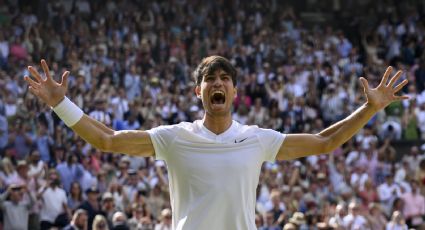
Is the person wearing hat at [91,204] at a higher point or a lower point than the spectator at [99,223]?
higher

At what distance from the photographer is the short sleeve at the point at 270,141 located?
564 centimetres

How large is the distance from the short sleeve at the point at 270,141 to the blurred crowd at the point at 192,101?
8102 mm

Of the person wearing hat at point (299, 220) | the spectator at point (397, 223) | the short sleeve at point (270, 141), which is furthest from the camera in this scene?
the spectator at point (397, 223)

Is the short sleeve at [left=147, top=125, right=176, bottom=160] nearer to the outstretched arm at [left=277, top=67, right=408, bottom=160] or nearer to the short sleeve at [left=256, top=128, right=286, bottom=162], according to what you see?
the short sleeve at [left=256, top=128, right=286, bottom=162]

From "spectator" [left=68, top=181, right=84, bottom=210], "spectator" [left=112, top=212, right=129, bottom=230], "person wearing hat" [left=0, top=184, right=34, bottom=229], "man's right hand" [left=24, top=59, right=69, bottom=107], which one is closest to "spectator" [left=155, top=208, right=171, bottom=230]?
"spectator" [left=112, top=212, right=129, bottom=230]

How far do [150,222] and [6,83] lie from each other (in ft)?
15.2

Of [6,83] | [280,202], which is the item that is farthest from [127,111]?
[280,202]

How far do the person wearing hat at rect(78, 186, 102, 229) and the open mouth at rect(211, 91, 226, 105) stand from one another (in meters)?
8.75

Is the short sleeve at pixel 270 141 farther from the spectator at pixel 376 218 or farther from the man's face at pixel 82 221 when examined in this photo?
the spectator at pixel 376 218

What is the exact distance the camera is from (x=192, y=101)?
19547 mm

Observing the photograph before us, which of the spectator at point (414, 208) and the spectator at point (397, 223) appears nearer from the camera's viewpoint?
the spectator at point (397, 223)

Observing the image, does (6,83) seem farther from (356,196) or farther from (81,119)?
(81,119)

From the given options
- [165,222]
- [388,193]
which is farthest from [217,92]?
[388,193]

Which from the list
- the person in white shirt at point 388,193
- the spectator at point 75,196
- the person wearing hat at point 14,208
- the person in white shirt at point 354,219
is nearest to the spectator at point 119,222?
the person wearing hat at point 14,208
